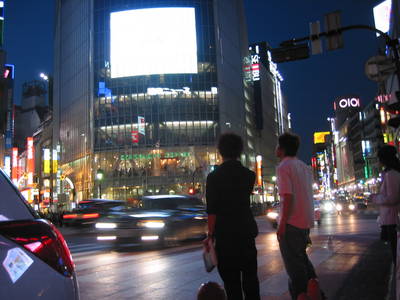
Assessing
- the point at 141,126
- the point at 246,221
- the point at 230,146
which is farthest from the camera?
the point at 141,126

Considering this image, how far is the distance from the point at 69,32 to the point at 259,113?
146ft

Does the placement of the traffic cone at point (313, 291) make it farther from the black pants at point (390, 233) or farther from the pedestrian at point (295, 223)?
the black pants at point (390, 233)

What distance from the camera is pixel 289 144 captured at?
15.1 feet

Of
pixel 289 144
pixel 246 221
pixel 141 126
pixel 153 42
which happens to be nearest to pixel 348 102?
pixel 153 42

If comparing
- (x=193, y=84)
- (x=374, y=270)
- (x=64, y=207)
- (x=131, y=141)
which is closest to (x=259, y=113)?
(x=193, y=84)

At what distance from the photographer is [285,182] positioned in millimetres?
4258

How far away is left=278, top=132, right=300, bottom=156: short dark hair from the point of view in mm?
4581

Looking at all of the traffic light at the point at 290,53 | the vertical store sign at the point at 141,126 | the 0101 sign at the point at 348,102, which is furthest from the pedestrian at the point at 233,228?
the 0101 sign at the point at 348,102

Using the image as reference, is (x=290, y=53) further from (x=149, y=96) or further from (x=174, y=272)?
(x=149, y=96)

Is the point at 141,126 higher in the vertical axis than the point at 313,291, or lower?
higher

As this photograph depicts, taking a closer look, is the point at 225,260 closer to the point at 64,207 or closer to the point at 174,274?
the point at 174,274

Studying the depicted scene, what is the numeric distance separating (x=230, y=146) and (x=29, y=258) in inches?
88.2

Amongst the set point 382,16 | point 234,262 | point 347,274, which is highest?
point 382,16

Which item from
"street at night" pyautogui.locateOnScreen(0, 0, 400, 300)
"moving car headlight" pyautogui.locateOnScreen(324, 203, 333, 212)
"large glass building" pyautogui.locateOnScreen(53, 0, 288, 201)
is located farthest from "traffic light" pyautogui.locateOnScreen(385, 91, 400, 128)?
"large glass building" pyautogui.locateOnScreen(53, 0, 288, 201)
